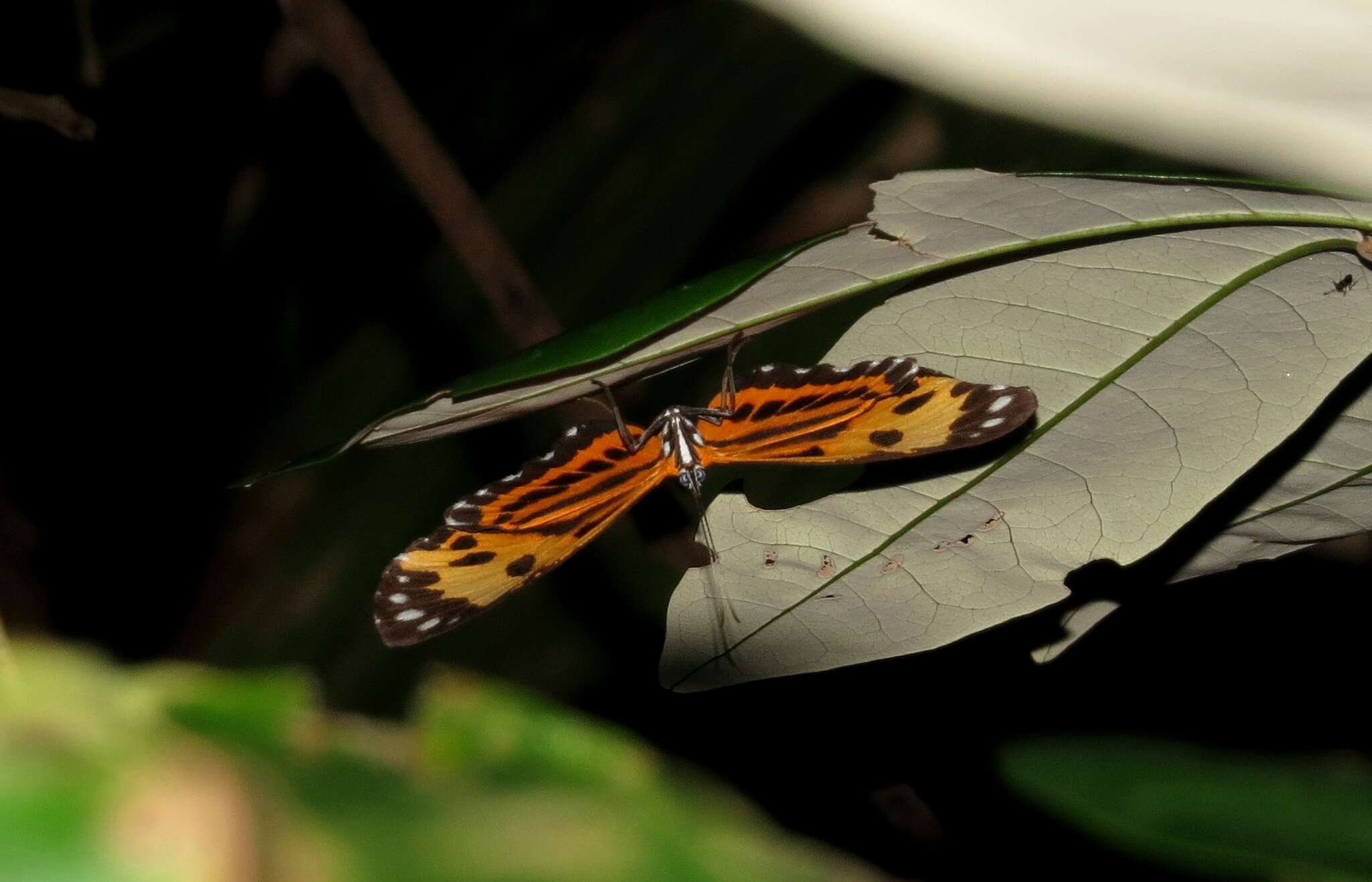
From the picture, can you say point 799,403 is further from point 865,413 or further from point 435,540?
point 435,540

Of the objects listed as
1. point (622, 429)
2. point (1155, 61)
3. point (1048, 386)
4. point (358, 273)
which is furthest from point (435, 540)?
point (358, 273)

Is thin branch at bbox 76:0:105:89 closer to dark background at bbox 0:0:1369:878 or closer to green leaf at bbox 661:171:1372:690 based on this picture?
dark background at bbox 0:0:1369:878

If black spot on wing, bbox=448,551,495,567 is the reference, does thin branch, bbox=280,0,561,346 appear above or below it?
above

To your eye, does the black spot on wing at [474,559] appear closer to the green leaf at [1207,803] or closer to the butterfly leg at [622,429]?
the butterfly leg at [622,429]

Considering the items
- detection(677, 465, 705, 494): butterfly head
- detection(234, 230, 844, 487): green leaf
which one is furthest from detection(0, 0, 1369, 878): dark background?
detection(234, 230, 844, 487): green leaf

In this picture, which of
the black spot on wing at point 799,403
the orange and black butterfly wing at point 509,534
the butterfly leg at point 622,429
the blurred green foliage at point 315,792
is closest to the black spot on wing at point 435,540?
the orange and black butterfly wing at point 509,534

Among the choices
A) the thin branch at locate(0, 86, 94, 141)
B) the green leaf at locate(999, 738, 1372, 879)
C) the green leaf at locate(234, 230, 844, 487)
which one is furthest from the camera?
the thin branch at locate(0, 86, 94, 141)

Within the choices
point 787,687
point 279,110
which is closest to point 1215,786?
point 787,687
